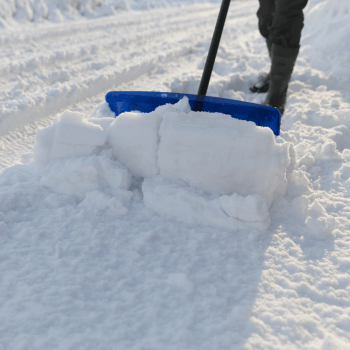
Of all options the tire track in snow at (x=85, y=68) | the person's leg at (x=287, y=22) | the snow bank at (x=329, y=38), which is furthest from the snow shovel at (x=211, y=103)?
the snow bank at (x=329, y=38)

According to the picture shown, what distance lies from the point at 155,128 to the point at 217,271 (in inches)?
26.5

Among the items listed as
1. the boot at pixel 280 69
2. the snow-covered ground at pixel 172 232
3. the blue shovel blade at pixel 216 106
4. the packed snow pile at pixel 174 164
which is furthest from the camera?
the boot at pixel 280 69

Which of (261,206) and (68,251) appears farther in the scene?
(261,206)

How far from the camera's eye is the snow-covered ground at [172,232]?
3.05ft

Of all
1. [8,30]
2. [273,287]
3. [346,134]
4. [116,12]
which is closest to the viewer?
[273,287]

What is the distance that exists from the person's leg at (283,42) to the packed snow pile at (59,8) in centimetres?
386

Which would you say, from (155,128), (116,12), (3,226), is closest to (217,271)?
(155,128)

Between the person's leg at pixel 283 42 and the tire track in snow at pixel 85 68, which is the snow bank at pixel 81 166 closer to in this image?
the tire track in snow at pixel 85 68

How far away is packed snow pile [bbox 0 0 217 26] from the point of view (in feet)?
15.5

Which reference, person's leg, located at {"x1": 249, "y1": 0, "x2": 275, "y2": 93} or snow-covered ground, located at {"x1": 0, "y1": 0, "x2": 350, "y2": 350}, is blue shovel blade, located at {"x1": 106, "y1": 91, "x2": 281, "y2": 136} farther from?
person's leg, located at {"x1": 249, "y1": 0, "x2": 275, "y2": 93}

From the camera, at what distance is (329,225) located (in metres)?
1.30

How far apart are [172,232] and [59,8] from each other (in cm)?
575

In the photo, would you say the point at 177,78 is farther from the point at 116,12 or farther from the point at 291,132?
the point at 116,12

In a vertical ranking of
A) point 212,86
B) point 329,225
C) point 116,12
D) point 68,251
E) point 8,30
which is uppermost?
point 116,12
